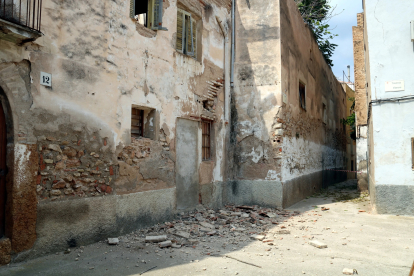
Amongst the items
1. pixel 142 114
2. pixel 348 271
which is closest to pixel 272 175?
pixel 142 114

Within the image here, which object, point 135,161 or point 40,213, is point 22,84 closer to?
point 40,213

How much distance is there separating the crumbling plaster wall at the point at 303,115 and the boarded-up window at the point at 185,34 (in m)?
2.76

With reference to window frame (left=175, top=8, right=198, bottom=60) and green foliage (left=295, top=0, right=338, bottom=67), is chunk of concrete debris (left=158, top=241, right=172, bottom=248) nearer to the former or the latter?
window frame (left=175, top=8, right=198, bottom=60)

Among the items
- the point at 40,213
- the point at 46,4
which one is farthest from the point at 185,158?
the point at 46,4

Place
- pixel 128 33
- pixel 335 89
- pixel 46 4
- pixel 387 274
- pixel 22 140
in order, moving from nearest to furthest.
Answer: pixel 387 274
pixel 22 140
pixel 46 4
pixel 128 33
pixel 335 89

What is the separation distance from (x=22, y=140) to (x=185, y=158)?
150 inches

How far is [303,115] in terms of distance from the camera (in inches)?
448

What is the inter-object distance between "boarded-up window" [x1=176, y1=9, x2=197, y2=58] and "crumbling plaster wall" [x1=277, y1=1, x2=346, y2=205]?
9.06ft

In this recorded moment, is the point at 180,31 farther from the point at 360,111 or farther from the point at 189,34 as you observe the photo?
the point at 360,111

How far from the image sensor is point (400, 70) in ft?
25.1

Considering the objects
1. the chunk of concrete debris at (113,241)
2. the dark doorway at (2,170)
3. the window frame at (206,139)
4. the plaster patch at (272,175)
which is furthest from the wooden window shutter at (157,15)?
the plaster patch at (272,175)

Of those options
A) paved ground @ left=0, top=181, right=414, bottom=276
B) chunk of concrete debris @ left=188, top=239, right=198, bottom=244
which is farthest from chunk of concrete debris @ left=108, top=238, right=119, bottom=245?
chunk of concrete debris @ left=188, top=239, right=198, bottom=244

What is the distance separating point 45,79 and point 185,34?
4.13 m

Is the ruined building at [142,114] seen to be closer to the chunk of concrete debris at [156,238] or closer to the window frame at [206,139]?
the window frame at [206,139]
